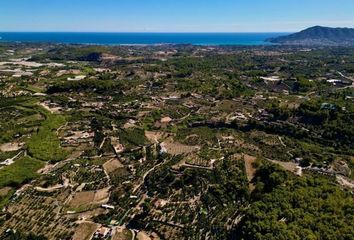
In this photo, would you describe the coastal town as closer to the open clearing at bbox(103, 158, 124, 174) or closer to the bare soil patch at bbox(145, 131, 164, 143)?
the open clearing at bbox(103, 158, 124, 174)

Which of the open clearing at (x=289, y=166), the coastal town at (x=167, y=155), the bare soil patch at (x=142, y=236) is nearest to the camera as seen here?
the bare soil patch at (x=142, y=236)

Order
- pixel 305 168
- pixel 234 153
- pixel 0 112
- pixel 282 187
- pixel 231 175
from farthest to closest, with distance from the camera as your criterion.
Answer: pixel 0 112, pixel 234 153, pixel 305 168, pixel 231 175, pixel 282 187

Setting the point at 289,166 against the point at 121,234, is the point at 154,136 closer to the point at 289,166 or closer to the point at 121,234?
the point at 289,166

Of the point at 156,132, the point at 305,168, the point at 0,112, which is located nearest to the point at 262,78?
the point at 156,132

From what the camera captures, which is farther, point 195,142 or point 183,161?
point 195,142

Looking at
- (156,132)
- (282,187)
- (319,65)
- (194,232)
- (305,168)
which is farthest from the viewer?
(319,65)

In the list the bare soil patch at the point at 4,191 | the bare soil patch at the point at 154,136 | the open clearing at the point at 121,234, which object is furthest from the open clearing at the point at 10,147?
the open clearing at the point at 121,234

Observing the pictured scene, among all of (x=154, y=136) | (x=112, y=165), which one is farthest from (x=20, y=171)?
(x=154, y=136)

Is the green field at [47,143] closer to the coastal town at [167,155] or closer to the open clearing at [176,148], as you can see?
the coastal town at [167,155]

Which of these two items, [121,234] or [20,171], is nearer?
[121,234]

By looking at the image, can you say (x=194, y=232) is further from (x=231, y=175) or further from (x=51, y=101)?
(x=51, y=101)

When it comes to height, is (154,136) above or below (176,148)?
below
